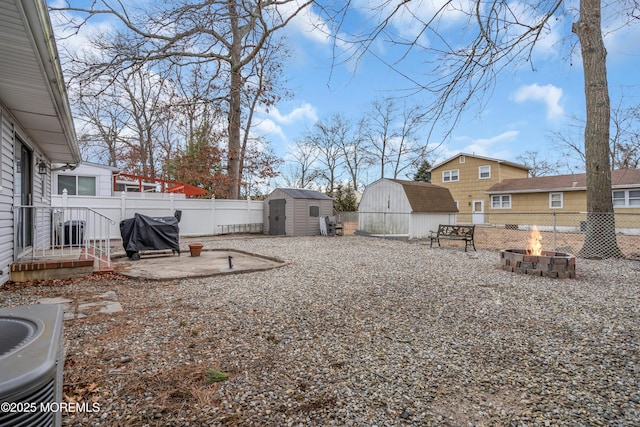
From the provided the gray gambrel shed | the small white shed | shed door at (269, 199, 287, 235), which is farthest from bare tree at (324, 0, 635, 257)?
shed door at (269, 199, 287, 235)

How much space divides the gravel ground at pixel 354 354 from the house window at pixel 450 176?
2000cm

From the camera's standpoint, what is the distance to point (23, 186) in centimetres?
618

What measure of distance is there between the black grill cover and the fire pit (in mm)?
7662

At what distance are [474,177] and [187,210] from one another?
19.0m

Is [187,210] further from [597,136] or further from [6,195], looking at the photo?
[597,136]

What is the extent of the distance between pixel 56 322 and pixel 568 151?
29.5 meters

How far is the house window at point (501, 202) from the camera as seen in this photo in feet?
68.3

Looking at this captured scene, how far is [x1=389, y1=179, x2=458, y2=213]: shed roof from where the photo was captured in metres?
14.2

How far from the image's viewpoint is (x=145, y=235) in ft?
25.8

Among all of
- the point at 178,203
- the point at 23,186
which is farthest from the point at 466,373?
Result: the point at 178,203

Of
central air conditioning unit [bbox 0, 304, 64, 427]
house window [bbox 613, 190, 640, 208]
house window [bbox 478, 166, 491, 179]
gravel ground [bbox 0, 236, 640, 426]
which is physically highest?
house window [bbox 478, 166, 491, 179]

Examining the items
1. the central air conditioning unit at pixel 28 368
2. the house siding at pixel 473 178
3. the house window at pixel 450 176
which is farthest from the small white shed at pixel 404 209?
the central air conditioning unit at pixel 28 368

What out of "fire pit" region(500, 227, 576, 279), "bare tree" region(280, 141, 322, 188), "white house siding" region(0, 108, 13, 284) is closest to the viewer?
"white house siding" region(0, 108, 13, 284)

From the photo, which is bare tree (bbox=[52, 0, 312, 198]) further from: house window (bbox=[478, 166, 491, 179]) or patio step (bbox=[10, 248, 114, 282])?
house window (bbox=[478, 166, 491, 179])
